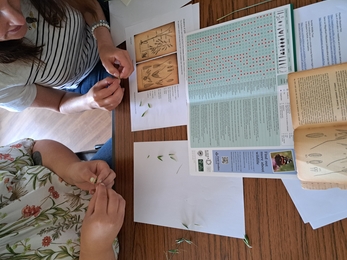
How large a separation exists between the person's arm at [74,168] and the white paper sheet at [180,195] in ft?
0.27

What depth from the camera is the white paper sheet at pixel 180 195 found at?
A: 556mm

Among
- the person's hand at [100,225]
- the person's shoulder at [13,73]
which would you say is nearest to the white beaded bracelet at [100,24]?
the person's shoulder at [13,73]

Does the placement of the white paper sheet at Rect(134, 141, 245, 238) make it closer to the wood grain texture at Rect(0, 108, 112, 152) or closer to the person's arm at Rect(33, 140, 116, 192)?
the person's arm at Rect(33, 140, 116, 192)

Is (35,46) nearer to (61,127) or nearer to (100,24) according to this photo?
(100,24)

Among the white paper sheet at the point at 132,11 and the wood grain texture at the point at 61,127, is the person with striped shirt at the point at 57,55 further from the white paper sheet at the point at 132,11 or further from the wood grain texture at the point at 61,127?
the wood grain texture at the point at 61,127

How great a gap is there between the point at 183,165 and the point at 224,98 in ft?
0.59

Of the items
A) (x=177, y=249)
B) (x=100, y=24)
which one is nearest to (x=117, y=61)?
(x=100, y=24)

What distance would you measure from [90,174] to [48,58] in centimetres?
35

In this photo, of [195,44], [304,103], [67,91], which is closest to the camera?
[304,103]

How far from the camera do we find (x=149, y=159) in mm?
662

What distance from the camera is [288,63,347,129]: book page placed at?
440 mm

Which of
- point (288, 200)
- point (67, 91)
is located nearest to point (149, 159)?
point (288, 200)

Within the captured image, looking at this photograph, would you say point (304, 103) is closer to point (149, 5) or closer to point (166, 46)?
point (166, 46)

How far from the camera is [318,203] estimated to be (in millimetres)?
478
